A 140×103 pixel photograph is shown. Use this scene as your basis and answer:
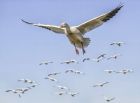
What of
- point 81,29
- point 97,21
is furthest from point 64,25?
point 97,21

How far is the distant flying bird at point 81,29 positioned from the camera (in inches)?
852

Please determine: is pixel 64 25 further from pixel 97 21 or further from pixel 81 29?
pixel 97 21

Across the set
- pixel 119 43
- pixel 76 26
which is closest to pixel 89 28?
pixel 76 26

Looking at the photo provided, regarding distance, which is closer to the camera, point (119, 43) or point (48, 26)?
point (48, 26)

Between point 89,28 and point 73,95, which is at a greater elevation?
point 89,28

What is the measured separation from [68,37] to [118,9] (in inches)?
81.7

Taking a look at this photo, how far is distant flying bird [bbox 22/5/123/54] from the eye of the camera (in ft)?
71.0

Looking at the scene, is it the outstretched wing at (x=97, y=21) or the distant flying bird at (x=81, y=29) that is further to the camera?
the outstretched wing at (x=97, y=21)

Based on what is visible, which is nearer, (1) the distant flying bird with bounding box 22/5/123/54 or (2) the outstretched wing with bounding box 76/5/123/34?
(1) the distant flying bird with bounding box 22/5/123/54

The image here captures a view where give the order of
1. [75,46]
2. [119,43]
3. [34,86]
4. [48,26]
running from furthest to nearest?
1. [34,86]
2. [119,43]
3. [48,26]
4. [75,46]

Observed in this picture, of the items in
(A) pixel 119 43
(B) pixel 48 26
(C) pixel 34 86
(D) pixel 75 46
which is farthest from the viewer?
(C) pixel 34 86

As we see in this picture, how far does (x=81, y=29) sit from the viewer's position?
72.6ft

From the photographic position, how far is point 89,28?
875 inches

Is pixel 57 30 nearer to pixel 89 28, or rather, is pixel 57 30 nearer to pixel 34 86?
pixel 89 28
